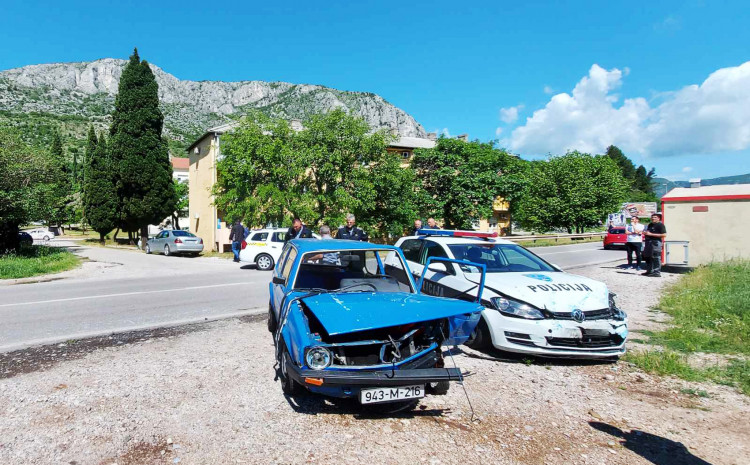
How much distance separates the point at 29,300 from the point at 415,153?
28.9m

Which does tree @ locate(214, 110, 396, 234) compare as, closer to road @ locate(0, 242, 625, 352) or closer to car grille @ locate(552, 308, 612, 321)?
road @ locate(0, 242, 625, 352)

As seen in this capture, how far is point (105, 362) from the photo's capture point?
5.24 meters

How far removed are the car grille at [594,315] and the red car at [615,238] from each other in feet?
75.1

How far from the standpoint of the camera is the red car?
82.8 ft

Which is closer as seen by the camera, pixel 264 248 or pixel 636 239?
pixel 636 239

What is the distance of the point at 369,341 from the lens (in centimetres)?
357

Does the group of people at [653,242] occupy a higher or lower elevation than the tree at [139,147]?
lower

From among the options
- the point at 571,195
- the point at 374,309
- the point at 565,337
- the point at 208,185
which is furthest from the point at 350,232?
the point at 571,195

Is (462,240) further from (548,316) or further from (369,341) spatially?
(369,341)

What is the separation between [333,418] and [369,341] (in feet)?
2.70

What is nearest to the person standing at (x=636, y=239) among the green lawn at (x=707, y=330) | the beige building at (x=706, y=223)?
the beige building at (x=706, y=223)

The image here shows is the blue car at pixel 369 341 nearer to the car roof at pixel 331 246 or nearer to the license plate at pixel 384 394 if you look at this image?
the license plate at pixel 384 394

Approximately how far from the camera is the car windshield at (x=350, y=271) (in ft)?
16.0

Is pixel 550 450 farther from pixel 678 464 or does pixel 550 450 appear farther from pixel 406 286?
pixel 406 286
